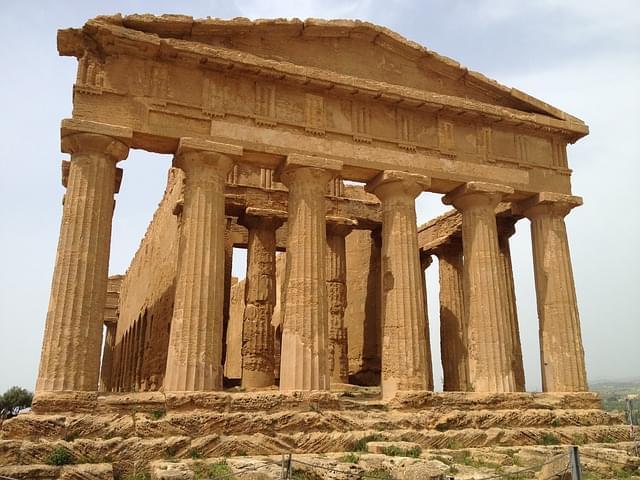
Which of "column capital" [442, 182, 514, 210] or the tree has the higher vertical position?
"column capital" [442, 182, 514, 210]

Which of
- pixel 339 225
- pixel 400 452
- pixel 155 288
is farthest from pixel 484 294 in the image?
pixel 155 288

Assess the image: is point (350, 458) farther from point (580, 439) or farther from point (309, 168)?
point (309, 168)

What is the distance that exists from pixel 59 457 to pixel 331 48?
11054 millimetres

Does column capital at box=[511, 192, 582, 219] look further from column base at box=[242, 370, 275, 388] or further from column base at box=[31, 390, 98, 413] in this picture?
column base at box=[31, 390, 98, 413]

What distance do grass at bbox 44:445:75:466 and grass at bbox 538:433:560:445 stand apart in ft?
32.2

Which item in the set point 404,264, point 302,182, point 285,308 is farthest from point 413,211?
point 285,308

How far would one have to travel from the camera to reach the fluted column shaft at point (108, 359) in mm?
34859

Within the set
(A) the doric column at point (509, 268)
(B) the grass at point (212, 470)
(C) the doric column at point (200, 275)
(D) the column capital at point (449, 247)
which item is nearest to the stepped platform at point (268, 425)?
(C) the doric column at point (200, 275)

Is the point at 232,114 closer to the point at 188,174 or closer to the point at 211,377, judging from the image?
the point at 188,174

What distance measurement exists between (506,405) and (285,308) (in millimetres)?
5810

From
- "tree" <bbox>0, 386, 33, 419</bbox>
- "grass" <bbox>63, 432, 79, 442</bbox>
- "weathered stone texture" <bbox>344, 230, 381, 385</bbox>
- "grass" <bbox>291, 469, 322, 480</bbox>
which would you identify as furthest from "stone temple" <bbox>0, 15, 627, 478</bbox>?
"tree" <bbox>0, 386, 33, 419</bbox>

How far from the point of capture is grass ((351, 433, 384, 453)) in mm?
11844

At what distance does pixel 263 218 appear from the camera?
1727 cm

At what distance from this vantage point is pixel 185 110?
43.8 feet
